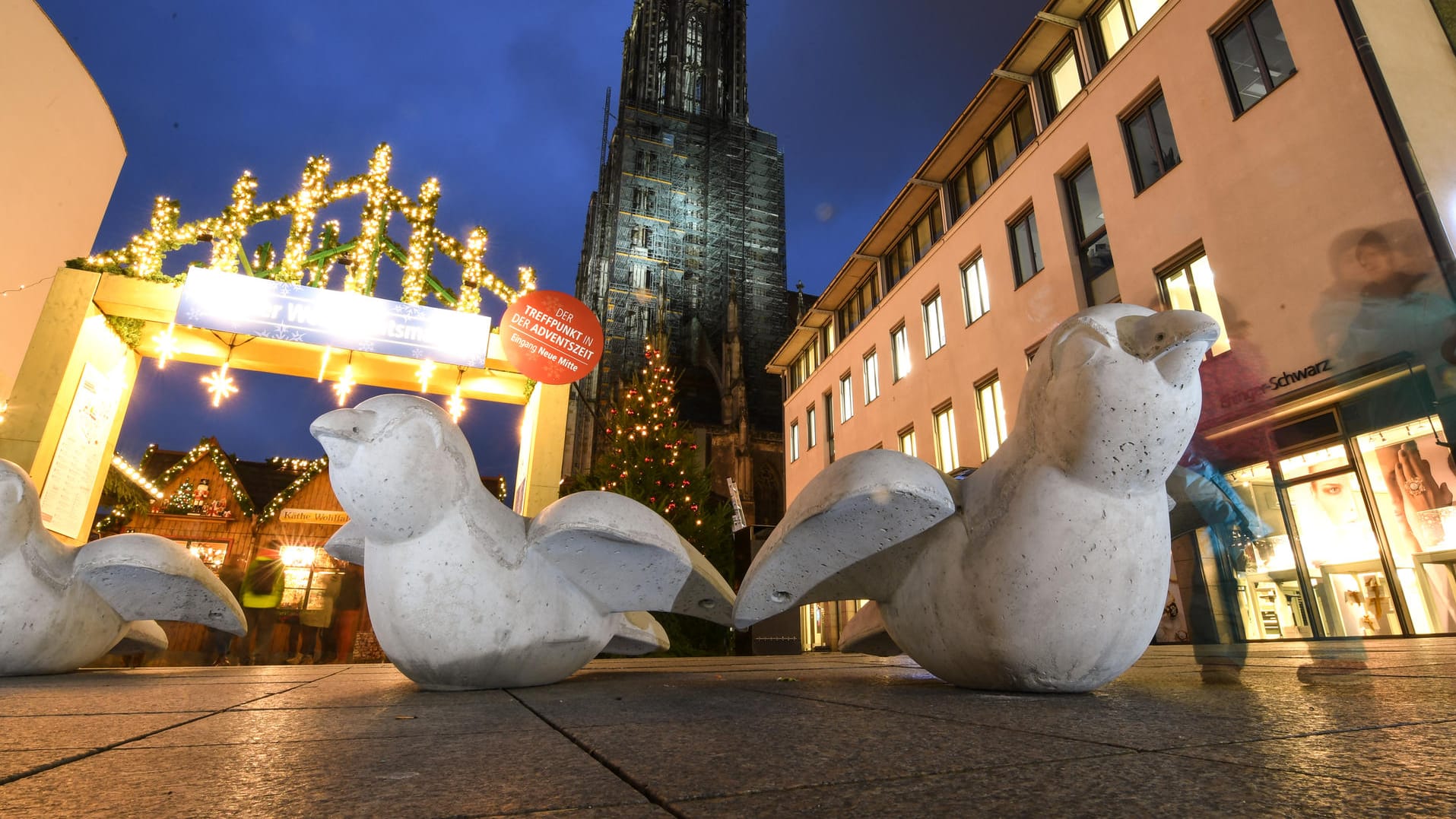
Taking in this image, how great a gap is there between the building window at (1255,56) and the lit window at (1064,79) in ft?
8.70

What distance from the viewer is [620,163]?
44375 mm

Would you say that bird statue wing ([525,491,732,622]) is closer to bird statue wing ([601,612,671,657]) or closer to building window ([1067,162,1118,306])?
bird statue wing ([601,612,671,657])

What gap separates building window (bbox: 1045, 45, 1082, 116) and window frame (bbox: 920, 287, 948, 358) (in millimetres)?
3944

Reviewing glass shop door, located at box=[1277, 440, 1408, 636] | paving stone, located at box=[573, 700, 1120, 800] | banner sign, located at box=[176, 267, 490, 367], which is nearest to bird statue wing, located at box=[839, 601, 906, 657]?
paving stone, located at box=[573, 700, 1120, 800]

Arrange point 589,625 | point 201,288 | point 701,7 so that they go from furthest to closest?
point 701,7
point 201,288
point 589,625

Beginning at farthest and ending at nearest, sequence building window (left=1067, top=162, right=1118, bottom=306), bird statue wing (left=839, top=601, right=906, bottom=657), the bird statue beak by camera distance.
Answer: building window (left=1067, top=162, right=1118, bottom=306), bird statue wing (left=839, top=601, right=906, bottom=657), the bird statue beak

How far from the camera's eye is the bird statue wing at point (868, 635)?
113 inches

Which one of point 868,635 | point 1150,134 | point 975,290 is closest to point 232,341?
point 868,635

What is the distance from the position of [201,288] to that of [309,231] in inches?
60.3

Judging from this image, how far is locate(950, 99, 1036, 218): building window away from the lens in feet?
39.7

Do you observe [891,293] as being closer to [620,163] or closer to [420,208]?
[420,208]

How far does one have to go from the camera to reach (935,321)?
13992 mm

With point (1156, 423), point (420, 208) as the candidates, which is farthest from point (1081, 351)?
point (420, 208)

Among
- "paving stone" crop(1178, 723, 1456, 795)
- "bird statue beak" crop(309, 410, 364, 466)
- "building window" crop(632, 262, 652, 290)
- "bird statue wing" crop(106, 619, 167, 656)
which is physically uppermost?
"building window" crop(632, 262, 652, 290)
